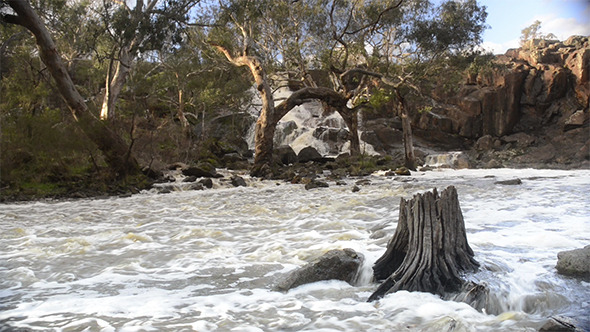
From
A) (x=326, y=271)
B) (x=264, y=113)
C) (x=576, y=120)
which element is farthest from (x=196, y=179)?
(x=576, y=120)

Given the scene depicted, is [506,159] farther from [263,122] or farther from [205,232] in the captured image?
[205,232]

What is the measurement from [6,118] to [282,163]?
12.2 meters

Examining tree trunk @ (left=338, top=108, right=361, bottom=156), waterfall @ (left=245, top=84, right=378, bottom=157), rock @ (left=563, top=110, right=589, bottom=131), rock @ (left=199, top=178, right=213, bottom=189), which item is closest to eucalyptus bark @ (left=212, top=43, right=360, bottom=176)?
tree trunk @ (left=338, top=108, right=361, bottom=156)

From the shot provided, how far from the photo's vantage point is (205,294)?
15.0 feet

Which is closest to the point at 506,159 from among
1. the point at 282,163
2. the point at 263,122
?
the point at 282,163

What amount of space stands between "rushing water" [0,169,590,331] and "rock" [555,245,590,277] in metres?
0.14

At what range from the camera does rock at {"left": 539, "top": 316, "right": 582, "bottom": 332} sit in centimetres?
309

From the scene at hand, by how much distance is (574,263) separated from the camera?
4.57m

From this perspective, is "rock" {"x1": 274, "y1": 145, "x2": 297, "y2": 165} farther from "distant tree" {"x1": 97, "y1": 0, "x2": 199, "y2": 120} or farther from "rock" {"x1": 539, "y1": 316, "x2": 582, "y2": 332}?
"rock" {"x1": 539, "y1": 316, "x2": 582, "y2": 332}

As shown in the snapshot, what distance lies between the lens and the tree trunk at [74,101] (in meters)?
12.3

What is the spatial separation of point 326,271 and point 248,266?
1159mm

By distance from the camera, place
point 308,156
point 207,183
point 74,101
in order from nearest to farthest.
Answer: point 74,101 → point 207,183 → point 308,156

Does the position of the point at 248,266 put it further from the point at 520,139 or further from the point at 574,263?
the point at 520,139

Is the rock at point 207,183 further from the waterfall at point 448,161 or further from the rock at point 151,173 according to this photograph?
the waterfall at point 448,161
